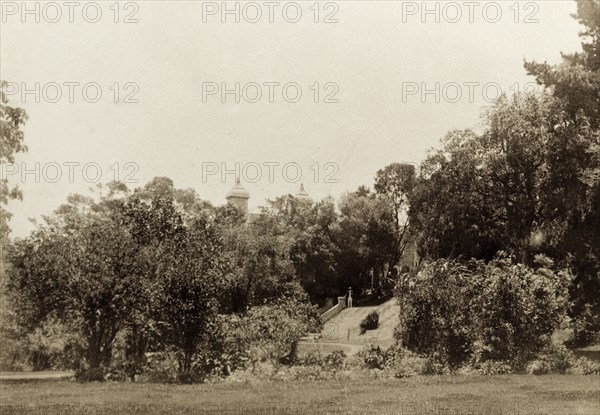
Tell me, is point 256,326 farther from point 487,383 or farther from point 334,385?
point 487,383

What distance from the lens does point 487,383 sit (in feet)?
56.5

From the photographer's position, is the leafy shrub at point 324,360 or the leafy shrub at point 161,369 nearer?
the leafy shrub at point 161,369

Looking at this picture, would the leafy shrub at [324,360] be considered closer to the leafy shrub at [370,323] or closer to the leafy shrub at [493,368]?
the leafy shrub at [493,368]

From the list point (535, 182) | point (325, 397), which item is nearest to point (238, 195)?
point (535, 182)

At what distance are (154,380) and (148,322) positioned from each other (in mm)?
2348

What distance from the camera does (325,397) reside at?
14172mm

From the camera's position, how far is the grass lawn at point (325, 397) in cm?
1205

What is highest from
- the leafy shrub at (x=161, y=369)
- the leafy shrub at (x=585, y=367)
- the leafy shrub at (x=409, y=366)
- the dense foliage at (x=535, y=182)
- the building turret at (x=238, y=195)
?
the building turret at (x=238, y=195)

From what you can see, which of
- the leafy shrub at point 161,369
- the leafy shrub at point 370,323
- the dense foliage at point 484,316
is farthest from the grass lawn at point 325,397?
the leafy shrub at point 370,323

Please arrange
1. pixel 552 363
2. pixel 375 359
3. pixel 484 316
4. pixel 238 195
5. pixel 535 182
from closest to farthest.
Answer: pixel 552 363 → pixel 375 359 → pixel 484 316 → pixel 535 182 → pixel 238 195

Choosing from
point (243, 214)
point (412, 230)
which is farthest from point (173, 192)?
point (412, 230)

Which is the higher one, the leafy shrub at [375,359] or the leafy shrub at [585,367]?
the leafy shrub at [375,359]

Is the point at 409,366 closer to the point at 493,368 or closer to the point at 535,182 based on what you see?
the point at 493,368

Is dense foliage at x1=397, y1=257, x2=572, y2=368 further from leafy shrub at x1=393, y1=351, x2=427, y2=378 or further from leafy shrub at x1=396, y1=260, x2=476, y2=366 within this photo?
leafy shrub at x1=393, y1=351, x2=427, y2=378
